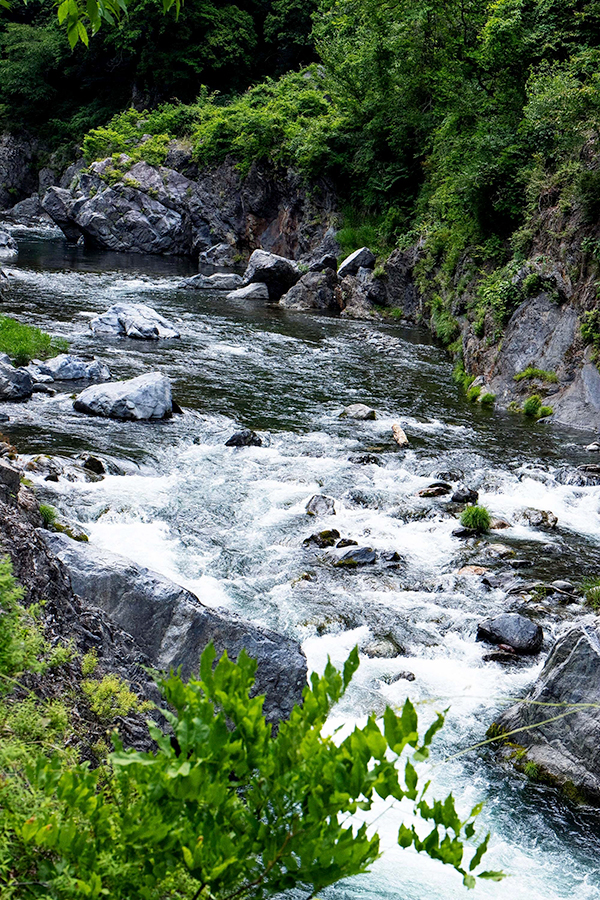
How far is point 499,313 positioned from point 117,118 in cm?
4065

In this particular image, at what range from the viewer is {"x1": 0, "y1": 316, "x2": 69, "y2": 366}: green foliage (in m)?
16.8

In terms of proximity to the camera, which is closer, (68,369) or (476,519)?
(476,519)

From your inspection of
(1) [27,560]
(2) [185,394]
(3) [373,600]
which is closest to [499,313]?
(2) [185,394]

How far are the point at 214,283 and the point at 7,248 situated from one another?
9.71 m

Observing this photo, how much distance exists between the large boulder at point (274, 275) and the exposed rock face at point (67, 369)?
1495 centimetres

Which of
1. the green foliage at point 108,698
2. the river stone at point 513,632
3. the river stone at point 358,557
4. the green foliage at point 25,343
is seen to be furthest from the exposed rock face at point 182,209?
the green foliage at point 108,698

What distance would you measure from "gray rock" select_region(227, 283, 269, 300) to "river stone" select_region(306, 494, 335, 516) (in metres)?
19.7

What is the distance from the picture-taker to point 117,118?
5034 centimetres

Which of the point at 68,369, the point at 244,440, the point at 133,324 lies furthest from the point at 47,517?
the point at 133,324

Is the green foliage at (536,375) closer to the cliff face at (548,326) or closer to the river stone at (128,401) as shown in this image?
the cliff face at (548,326)

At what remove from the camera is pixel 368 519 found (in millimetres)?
11281

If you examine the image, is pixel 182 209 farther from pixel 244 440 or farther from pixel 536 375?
pixel 244 440

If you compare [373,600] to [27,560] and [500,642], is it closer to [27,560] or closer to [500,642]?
[500,642]

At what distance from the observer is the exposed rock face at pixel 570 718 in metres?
6.18
